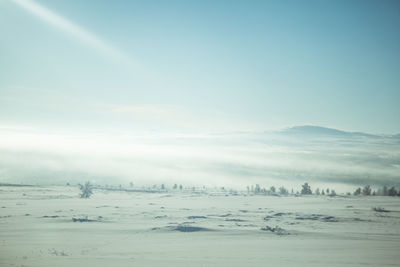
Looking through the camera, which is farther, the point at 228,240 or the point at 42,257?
the point at 228,240

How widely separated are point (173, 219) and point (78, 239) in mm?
11154

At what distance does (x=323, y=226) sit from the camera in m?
28.0

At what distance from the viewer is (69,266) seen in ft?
48.8

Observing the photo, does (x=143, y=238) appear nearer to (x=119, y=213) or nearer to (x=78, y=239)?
(x=78, y=239)

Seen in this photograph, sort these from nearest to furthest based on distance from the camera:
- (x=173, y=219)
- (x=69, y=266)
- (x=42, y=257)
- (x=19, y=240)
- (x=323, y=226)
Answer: (x=69, y=266), (x=42, y=257), (x=19, y=240), (x=323, y=226), (x=173, y=219)

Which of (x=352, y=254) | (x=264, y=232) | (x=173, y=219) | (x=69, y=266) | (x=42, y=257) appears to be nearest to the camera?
(x=69, y=266)

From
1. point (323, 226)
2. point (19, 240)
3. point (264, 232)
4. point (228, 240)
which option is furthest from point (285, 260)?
point (19, 240)

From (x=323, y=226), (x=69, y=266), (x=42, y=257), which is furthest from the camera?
(x=323, y=226)

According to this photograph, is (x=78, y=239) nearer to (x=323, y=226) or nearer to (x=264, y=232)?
(x=264, y=232)

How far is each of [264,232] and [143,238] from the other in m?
10.0

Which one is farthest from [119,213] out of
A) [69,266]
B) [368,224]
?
[368,224]

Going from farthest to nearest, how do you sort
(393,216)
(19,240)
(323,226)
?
(393,216) < (323,226) < (19,240)

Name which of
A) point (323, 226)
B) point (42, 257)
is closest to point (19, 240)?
point (42, 257)

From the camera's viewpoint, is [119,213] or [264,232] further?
[119,213]
